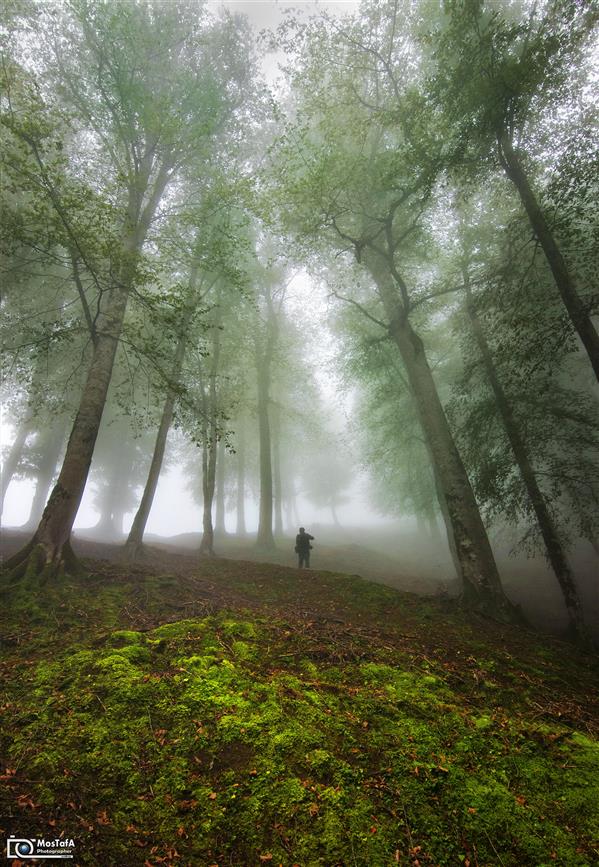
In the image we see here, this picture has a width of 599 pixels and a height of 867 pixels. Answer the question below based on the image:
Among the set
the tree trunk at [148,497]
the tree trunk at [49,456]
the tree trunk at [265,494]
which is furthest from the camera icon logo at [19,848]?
the tree trunk at [49,456]

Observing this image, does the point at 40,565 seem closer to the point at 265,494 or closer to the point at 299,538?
the point at 299,538

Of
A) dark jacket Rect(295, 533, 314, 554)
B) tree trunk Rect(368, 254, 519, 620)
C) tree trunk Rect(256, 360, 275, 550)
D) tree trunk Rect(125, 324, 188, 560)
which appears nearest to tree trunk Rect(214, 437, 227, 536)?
tree trunk Rect(256, 360, 275, 550)

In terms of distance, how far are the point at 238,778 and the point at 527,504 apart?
32.3ft

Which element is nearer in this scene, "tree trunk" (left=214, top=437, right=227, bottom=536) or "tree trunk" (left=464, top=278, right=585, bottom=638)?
"tree trunk" (left=464, top=278, right=585, bottom=638)

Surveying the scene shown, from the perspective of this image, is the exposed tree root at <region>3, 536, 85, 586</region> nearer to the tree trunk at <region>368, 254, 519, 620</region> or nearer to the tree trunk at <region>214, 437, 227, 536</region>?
the tree trunk at <region>368, 254, 519, 620</region>

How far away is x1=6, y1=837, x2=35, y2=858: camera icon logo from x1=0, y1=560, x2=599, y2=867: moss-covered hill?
0.20 feet

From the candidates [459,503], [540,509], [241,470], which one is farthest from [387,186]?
[241,470]

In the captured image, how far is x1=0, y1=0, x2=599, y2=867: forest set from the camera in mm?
2184

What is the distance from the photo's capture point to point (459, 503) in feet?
26.6

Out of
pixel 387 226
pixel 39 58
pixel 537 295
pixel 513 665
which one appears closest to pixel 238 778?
pixel 513 665

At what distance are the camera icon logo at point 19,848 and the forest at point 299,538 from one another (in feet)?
0.06

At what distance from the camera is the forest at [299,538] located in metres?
2.18

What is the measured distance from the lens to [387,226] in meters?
8.27

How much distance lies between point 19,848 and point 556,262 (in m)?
9.69
